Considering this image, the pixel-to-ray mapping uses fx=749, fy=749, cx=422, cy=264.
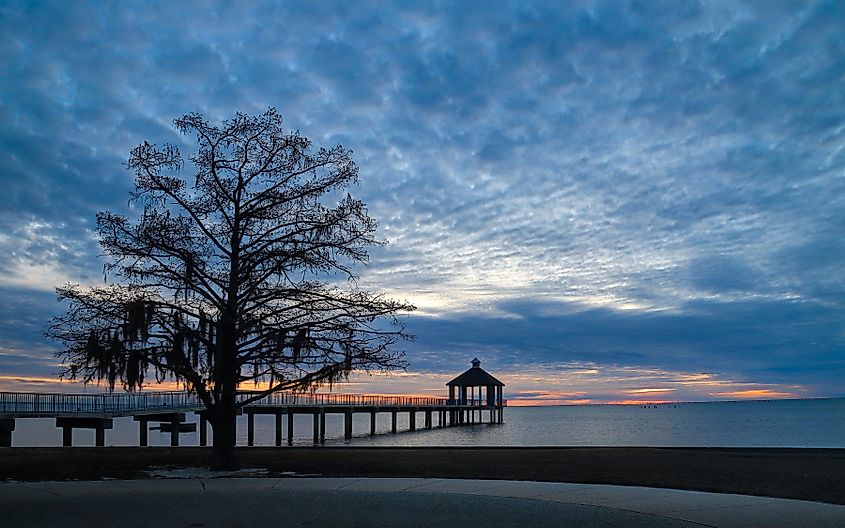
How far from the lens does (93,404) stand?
37656 millimetres

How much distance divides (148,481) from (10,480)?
8.53 feet

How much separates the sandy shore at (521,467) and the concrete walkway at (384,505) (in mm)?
1432

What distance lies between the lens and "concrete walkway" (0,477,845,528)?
394 inches

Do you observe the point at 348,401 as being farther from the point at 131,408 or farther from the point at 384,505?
the point at 384,505

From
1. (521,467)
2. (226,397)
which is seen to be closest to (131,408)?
(226,397)

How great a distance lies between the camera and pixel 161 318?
16609mm

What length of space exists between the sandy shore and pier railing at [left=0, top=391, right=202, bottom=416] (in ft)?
38.8

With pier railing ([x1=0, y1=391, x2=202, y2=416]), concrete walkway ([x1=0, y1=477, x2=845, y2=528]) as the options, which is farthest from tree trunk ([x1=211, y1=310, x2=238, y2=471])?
pier railing ([x1=0, y1=391, x2=202, y2=416])

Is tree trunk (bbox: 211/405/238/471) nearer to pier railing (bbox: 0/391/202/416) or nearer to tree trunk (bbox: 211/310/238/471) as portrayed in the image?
tree trunk (bbox: 211/310/238/471)

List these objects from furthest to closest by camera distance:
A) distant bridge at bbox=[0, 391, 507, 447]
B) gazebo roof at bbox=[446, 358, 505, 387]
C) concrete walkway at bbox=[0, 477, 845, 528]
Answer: gazebo roof at bbox=[446, 358, 505, 387], distant bridge at bbox=[0, 391, 507, 447], concrete walkway at bbox=[0, 477, 845, 528]

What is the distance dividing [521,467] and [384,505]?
6.72 meters

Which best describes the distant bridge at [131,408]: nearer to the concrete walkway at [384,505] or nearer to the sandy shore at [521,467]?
the sandy shore at [521,467]

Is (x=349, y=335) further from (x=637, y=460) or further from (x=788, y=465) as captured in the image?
(x=788, y=465)

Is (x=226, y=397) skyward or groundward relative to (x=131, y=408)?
skyward
